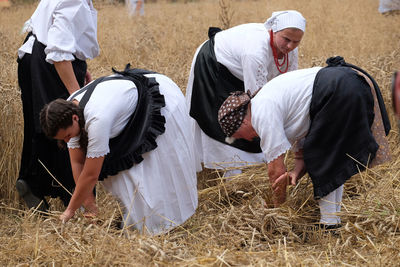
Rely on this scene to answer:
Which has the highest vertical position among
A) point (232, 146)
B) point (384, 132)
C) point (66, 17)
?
point (66, 17)

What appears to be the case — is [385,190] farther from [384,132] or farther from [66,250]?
[66,250]

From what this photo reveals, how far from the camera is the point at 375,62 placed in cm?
584

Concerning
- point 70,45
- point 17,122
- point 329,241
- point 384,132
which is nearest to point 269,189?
point 329,241

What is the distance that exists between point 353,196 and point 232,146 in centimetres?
88

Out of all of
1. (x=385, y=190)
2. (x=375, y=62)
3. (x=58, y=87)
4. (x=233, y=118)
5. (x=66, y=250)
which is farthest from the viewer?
(x=375, y=62)

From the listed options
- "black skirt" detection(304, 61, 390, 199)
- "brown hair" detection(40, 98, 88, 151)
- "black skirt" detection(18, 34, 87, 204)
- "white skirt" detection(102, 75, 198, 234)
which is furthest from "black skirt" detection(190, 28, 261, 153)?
"brown hair" detection(40, 98, 88, 151)

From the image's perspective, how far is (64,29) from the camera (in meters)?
3.48

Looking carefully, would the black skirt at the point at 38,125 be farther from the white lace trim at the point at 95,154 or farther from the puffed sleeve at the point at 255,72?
the puffed sleeve at the point at 255,72

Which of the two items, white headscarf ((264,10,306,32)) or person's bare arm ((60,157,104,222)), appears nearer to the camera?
person's bare arm ((60,157,104,222))

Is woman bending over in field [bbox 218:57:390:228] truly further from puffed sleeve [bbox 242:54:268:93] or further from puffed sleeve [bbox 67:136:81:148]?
puffed sleeve [bbox 67:136:81:148]

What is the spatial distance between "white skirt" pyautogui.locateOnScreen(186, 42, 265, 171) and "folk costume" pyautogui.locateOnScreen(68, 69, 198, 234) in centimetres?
71

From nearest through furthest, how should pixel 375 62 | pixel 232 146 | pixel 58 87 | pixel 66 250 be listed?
pixel 66 250, pixel 58 87, pixel 232 146, pixel 375 62

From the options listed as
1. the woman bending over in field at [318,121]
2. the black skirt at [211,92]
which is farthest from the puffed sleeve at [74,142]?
the black skirt at [211,92]

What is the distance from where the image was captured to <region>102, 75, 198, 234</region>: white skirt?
3221 mm
